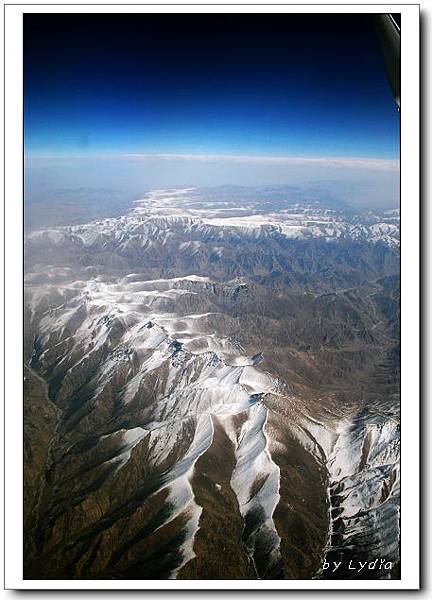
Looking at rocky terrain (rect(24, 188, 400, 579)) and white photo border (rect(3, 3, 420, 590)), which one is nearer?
white photo border (rect(3, 3, 420, 590))

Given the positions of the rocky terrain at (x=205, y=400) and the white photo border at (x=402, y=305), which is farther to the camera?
the rocky terrain at (x=205, y=400)

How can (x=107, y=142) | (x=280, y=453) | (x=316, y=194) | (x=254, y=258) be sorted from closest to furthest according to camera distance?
1. (x=107, y=142)
2. (x=316, y=194)
3. (x=280, y=453)
4. (x=254, y=258)

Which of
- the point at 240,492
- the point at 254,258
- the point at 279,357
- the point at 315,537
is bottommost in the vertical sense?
the point at 240,492

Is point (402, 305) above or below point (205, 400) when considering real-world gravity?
above

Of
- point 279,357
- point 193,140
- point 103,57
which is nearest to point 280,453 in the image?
point 279,357
